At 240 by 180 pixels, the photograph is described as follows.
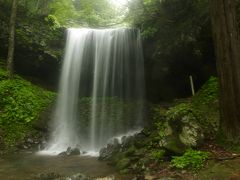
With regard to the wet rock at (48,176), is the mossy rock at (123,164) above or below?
above

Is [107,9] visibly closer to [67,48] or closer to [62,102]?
[67,48]

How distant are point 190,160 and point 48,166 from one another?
501cm

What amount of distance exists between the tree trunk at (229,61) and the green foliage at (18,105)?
8.76 metres

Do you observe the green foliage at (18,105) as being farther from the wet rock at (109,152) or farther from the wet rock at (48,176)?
the wet rock at (48,176)

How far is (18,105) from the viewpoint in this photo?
561 inches

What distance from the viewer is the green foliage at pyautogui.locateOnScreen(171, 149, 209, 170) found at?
6.76 m

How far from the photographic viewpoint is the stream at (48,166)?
8723 mm

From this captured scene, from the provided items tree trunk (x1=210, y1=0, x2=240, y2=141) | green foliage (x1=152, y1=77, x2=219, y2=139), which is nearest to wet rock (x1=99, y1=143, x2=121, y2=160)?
green foliage (x1=152, y1=77, x2=219, y2=139)

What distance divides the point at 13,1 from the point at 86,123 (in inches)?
281

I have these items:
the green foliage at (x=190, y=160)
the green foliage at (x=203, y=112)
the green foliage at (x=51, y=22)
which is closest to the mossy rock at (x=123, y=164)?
the green foliage at (x=203, y=112)

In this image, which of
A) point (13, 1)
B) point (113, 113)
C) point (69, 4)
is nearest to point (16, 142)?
point (113, 113)

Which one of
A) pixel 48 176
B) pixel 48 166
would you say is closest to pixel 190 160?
pixel 48 176

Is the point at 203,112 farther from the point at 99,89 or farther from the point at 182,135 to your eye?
the point at 99,89

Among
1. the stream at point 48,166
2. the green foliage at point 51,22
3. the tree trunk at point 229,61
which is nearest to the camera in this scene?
the tree trunk at point 229,61
